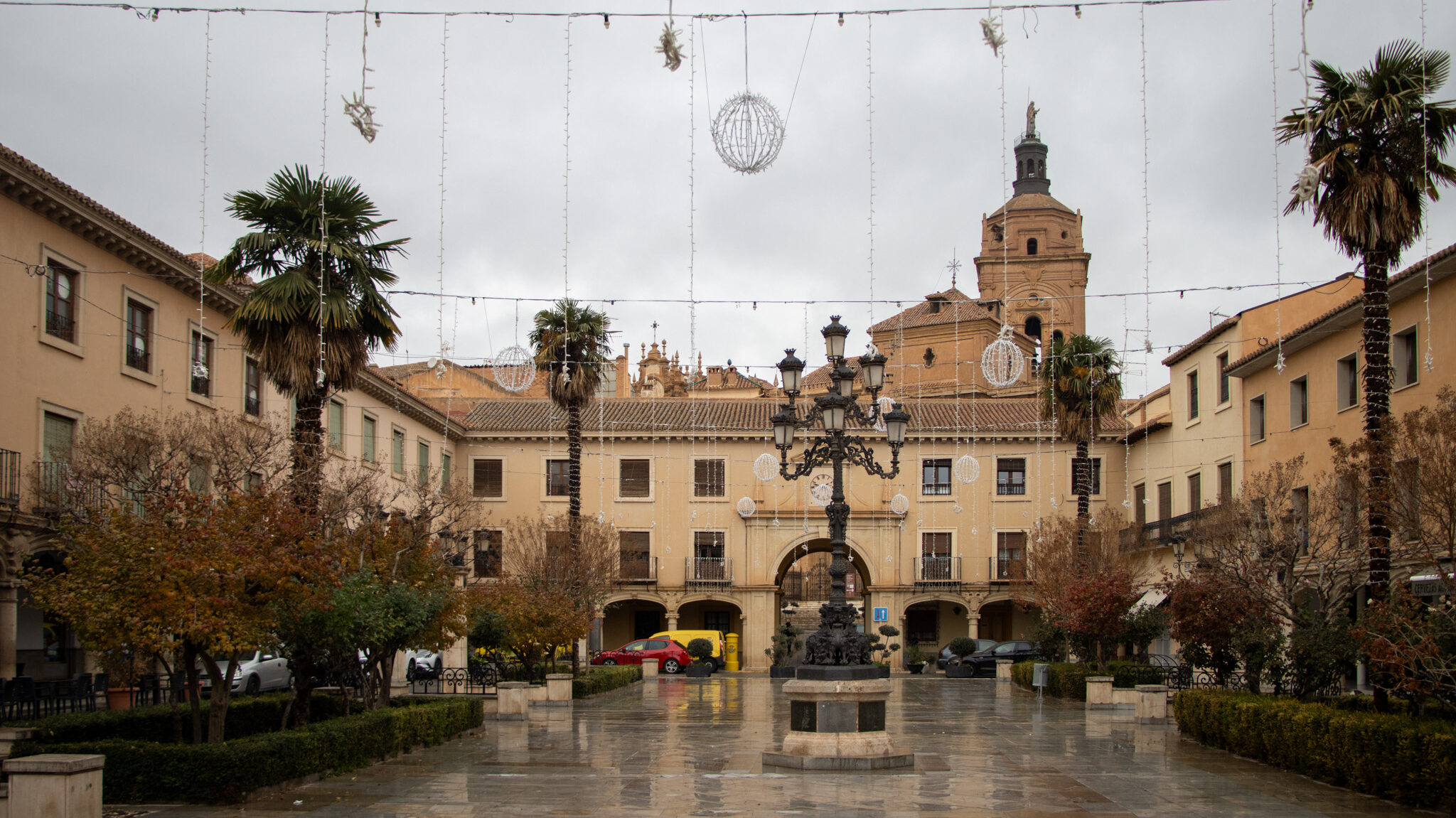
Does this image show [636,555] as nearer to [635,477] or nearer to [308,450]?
[635,477]

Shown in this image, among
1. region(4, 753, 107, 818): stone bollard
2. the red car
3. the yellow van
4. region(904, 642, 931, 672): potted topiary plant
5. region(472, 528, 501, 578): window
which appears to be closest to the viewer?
region(4, 753, 107, 818): stone bollard

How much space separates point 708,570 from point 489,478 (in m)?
9.56

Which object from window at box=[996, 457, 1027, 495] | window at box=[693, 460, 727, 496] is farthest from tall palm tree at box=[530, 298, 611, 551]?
window at box=[996, 457, 1027, 495]

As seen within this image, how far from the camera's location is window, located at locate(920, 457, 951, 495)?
166 ft

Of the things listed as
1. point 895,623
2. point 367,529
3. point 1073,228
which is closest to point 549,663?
point 367,529

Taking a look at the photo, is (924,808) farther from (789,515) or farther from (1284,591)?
(789,515)

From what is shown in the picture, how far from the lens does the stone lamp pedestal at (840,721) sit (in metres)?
15.5

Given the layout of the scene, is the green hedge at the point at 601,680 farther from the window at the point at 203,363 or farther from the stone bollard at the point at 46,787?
the stone bollard at the point at 46,787

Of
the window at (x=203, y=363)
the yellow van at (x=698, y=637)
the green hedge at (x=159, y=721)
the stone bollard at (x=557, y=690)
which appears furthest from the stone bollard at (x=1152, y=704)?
the yellow van at (x=698, y=637)

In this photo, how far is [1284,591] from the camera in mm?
18391

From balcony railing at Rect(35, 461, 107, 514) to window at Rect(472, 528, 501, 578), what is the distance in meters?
12.9

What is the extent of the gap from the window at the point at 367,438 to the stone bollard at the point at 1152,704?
23.8 m

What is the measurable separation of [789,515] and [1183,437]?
51.0 feet

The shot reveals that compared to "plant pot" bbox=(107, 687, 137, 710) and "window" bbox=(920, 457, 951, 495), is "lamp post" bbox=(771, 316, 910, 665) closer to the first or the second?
"plant pot" bbox=(107, 687, 137, 710)
